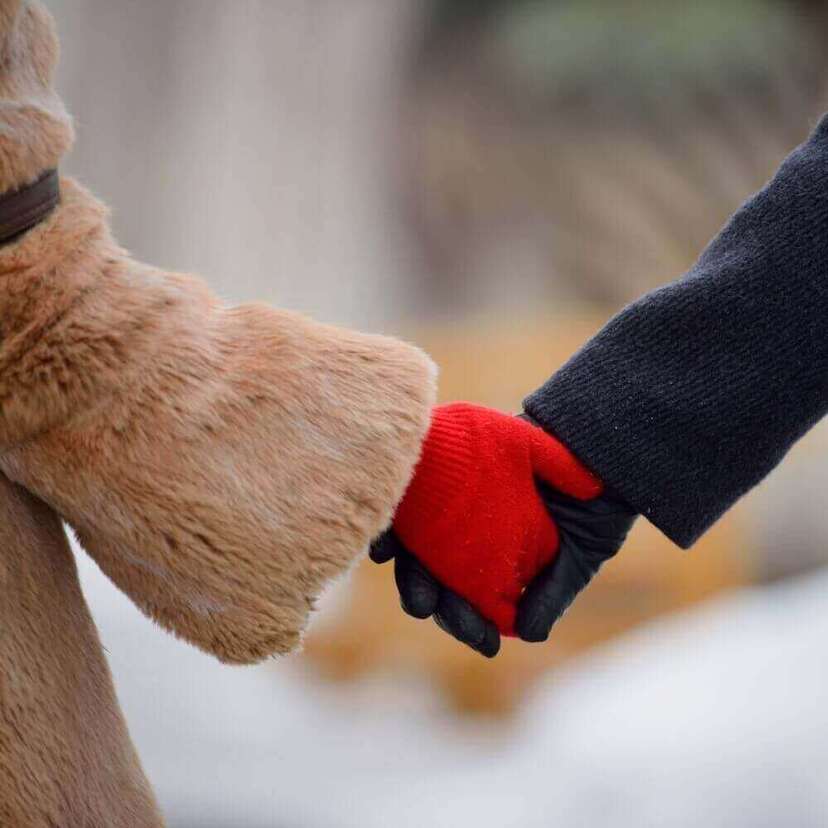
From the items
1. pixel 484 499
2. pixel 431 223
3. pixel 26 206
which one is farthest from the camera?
pixel 431 223

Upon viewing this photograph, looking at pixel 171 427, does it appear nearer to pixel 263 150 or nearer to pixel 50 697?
pixel 50 697

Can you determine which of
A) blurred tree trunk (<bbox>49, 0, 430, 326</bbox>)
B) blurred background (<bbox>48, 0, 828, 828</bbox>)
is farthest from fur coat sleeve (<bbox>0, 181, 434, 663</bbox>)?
blurred tree trunk (<bbox>49, 0, 430, 326</bbox>)

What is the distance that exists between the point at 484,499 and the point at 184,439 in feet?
0.86

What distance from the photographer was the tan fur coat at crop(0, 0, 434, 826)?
2.42 ft

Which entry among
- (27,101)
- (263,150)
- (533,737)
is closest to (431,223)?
(263,150)

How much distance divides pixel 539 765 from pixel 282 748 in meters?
0.59

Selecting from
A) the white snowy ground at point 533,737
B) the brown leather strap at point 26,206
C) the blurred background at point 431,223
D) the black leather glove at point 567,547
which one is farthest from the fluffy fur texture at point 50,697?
the blurred background at point 431,223

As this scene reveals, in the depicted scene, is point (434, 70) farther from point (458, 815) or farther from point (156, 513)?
point (156, 513)

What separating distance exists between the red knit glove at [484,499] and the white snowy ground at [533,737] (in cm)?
119

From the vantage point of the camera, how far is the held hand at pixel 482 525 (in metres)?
0.91

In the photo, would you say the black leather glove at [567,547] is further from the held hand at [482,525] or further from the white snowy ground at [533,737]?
the white snowy ground at [533,737]

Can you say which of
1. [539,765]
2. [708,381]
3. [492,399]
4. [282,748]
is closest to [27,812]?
[708,381]

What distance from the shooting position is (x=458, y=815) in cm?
229

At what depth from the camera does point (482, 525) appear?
0.92 metres
